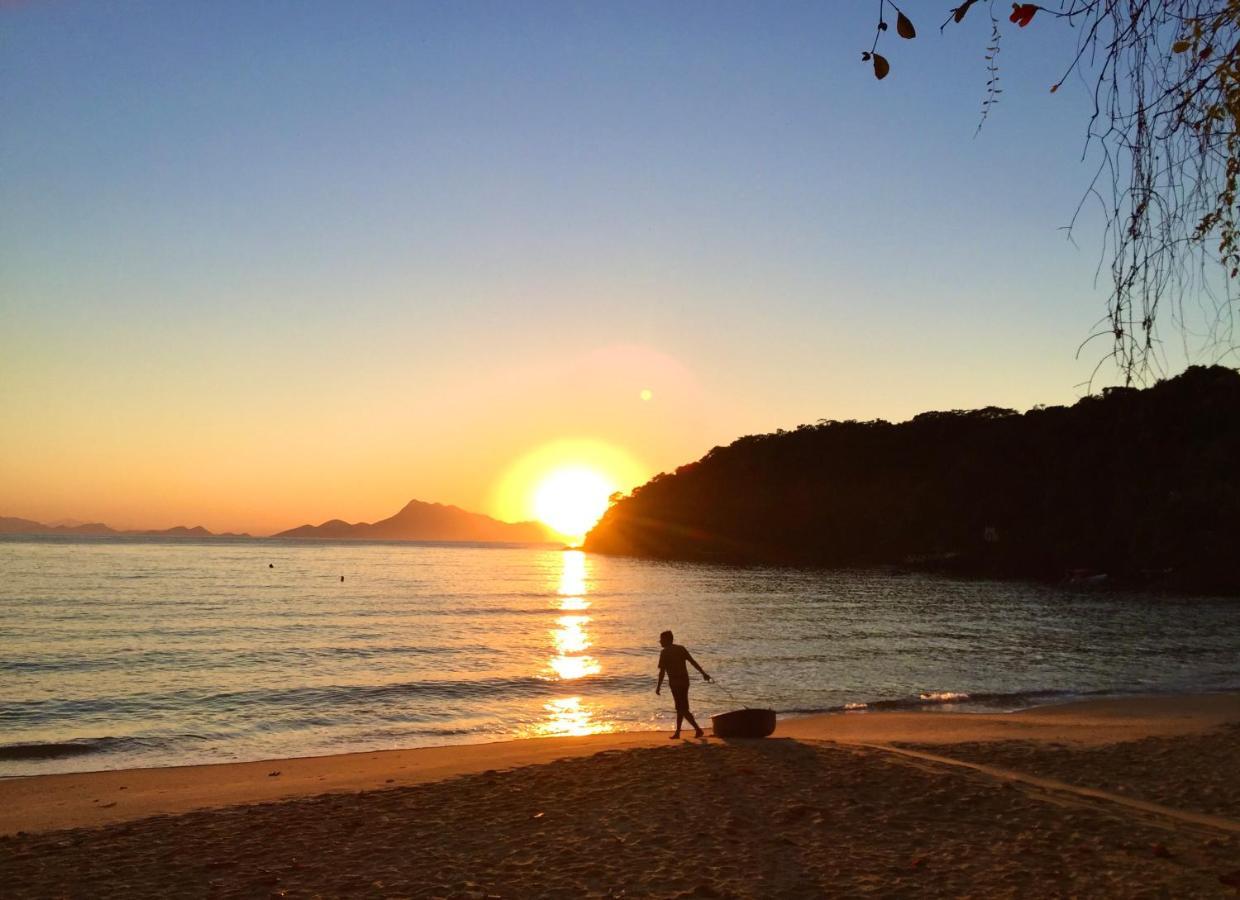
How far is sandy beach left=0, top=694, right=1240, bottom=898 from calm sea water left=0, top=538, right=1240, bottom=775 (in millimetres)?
4893

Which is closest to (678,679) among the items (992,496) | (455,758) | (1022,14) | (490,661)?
(455,758)

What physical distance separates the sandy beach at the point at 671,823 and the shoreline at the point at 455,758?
0.35ft

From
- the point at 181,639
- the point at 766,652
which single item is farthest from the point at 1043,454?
the point at 181,639

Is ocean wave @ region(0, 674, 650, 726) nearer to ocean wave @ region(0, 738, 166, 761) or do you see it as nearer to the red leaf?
ocean wave @ region(0, 738, 166, 761)

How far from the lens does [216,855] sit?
966 centimetres

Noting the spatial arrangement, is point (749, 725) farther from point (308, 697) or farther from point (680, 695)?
point (308, 697)

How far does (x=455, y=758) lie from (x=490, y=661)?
1676 cm

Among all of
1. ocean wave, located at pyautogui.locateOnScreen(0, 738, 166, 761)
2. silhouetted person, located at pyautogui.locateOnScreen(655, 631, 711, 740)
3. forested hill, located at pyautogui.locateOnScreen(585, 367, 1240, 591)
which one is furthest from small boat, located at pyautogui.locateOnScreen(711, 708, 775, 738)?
ocean wave, located at pyautogui.locateOnScreen(0, 738, 166, 761)

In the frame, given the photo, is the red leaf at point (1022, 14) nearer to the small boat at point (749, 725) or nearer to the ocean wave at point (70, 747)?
the small boat at point (749, 725)

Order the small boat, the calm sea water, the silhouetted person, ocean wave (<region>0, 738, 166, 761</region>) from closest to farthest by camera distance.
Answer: the small boat < the silhouetted person < ocean wave (<region>0, 738, 166, 761</region>) < the calm sea water

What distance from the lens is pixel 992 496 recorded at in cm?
11956

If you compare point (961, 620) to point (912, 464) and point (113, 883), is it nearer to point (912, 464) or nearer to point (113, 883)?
point (113, 883)

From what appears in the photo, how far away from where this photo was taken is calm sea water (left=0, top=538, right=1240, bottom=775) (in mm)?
21438

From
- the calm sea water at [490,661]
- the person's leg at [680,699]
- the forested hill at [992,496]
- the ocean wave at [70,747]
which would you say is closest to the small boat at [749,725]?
the person's leg at [680,699]
